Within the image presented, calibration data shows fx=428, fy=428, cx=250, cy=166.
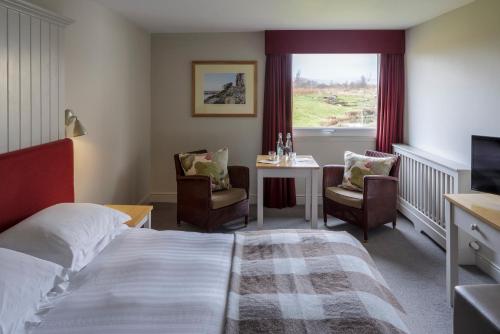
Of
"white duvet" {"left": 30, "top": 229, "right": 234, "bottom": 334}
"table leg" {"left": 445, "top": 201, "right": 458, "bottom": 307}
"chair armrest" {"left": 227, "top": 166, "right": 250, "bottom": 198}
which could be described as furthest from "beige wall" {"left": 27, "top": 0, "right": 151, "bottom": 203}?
"table leg" {"left": 445, "top": 201, "right": 458, "bottom": 307}

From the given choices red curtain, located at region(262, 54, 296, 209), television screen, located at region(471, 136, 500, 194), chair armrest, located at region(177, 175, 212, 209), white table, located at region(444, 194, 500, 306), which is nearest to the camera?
white table, located at region(444, 194, 500, 306)

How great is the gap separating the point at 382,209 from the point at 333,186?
2.13 feet

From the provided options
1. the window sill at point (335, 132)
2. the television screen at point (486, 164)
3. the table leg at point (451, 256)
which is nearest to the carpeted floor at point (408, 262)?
the table leg at point (451, 256)

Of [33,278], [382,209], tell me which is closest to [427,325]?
[382,209]

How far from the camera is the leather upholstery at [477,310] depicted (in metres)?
1.85

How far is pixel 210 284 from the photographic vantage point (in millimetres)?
1766

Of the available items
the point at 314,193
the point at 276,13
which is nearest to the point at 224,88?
the point at 276,13

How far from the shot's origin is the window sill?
218 inches

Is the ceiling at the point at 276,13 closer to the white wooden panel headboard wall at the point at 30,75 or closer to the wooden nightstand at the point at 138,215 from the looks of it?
the white wooden panel headboard wall at the point at 30,75

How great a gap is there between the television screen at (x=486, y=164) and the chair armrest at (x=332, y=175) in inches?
78.7

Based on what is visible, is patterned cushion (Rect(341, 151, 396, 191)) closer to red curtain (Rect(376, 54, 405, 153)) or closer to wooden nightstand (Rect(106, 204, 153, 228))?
red curtain (Rect(376, 54, 405, 153))

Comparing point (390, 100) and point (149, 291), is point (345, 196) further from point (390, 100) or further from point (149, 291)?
point (149, 291)

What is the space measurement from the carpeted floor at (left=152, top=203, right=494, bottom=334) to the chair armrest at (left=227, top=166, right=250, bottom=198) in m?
0.42

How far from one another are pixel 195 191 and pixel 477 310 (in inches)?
114
